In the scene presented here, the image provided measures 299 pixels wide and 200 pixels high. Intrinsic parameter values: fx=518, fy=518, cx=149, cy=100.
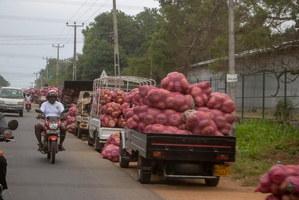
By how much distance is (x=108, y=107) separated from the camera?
58.6 ft

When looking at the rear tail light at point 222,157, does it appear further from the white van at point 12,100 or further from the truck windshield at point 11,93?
the truck windshield at point 11,93

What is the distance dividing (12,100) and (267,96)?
19539 mm

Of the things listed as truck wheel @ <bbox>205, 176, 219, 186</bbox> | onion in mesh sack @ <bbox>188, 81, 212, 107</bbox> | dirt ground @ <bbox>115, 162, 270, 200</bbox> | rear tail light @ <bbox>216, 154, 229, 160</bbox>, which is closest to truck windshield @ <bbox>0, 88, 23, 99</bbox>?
dirt ground @ <bbox>115, 162, 270, 200</bbox>

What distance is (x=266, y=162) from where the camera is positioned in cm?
1441

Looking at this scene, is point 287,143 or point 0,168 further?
point 287,143

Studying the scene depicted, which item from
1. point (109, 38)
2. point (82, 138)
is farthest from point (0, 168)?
point (109, 38)

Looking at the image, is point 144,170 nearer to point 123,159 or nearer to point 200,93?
point 200,93

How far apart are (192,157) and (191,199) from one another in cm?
109

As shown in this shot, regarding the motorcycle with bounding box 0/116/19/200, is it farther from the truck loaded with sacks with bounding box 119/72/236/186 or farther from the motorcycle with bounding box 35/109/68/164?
the motorcycle with bounding box 35/109/68/164

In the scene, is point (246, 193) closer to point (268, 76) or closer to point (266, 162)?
point (266, 162)

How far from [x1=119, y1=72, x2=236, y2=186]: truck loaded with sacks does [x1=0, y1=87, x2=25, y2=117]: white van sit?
24.8 metres

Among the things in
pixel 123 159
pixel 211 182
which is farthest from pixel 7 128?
pixel 123 159

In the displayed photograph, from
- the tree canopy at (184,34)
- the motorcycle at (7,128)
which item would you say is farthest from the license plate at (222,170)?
the tree canopy at (184,34)

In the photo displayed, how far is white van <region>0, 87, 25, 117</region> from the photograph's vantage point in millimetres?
35219
